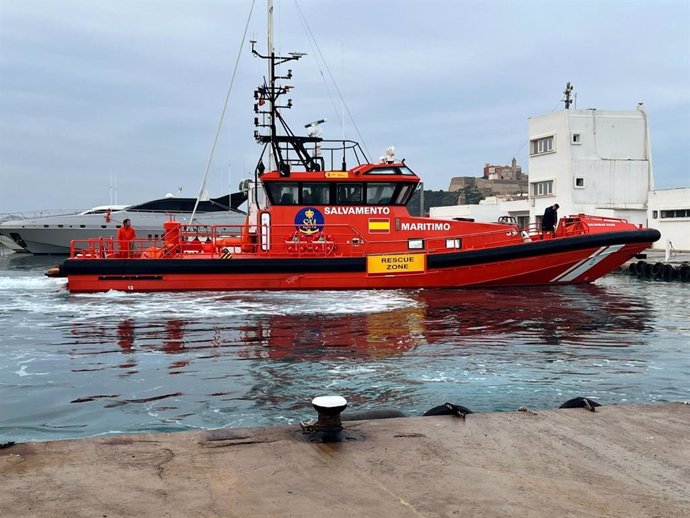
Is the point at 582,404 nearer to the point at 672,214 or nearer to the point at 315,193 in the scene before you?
the point at 315,193

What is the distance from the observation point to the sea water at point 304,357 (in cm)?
469

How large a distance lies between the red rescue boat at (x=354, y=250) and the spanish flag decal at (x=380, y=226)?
0.07 feet

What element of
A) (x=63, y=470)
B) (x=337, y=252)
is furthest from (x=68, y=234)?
(x=63, y=470)

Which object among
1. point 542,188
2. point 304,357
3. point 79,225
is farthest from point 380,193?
point 79,225

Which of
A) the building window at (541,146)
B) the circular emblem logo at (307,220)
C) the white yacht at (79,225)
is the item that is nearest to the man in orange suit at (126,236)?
the circular emblem logo at (307,220)

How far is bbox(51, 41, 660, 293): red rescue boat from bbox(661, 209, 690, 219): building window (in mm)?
14770

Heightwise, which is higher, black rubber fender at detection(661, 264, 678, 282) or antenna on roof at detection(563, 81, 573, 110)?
antenna on roof at detection(563, 81, 573, 110)

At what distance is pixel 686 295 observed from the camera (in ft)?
42.8

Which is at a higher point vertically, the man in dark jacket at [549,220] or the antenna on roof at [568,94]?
the antenna on roof at [568,94]

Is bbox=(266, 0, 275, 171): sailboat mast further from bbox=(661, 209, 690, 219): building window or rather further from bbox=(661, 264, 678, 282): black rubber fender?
bbox=(661, 209, 690, 219): building window

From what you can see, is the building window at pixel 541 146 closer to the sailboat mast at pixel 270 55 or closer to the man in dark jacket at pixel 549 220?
the man in dark jacket at pixel 549 220

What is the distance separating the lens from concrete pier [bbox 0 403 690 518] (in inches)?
92.3

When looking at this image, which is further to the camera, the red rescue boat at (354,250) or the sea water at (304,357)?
the red rescue boat at (354,250)

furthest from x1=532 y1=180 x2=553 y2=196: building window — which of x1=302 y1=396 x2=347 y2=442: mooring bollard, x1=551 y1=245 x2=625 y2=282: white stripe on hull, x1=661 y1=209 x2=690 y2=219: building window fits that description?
x1=302 y1=396 x2=347 y2=442: mooring bollard
